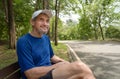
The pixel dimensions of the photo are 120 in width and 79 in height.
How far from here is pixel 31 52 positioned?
412 cm

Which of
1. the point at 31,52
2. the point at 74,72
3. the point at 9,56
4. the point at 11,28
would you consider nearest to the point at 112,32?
the point at 11,28

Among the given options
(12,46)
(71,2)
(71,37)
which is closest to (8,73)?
(12,46)

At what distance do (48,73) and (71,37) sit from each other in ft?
199

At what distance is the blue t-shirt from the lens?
13.0ft

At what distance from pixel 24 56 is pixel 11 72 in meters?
0.41

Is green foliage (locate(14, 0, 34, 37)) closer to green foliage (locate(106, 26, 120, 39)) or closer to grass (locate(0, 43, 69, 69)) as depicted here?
grass (locate(0, 43, 69, 69))

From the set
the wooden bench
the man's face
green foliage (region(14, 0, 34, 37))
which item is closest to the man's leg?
the wooden bench

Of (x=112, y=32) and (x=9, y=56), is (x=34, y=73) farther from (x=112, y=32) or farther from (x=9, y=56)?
(x=112, y=32)

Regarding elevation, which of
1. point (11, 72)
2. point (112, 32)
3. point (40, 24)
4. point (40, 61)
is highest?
point (40, 24)

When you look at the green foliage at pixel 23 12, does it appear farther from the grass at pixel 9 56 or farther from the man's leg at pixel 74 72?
the man's leg at pixel 74 72

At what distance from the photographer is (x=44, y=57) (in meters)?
4.39

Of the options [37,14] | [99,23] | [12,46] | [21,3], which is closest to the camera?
[37,14]

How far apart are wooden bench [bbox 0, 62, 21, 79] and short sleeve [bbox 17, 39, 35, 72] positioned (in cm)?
22

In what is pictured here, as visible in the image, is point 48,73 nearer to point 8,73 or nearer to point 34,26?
point 8,73
